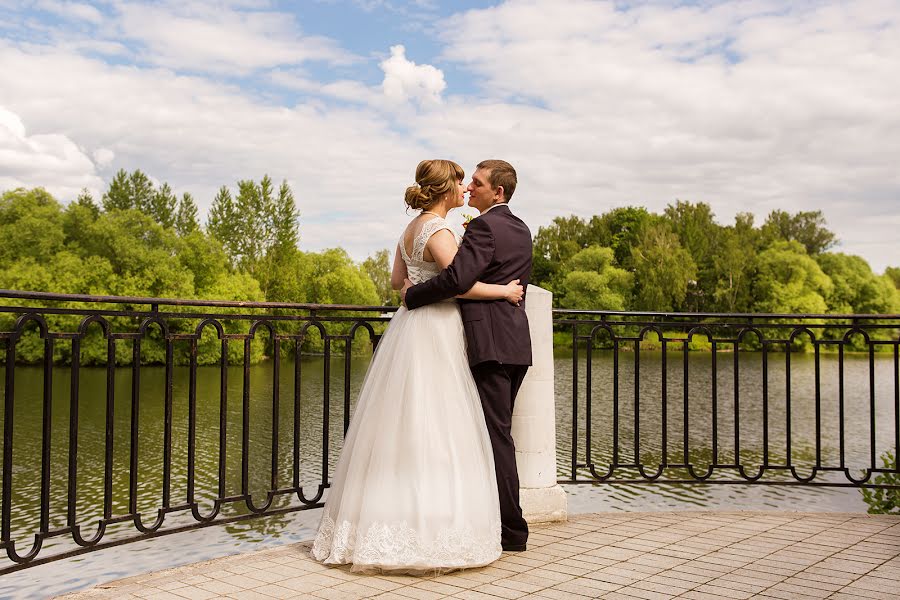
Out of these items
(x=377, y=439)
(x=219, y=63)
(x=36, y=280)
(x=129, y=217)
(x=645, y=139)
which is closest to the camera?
(x=377, y=439)

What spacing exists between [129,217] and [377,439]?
Result: 42614mm

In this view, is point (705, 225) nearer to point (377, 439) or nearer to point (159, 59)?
point (159, 59)

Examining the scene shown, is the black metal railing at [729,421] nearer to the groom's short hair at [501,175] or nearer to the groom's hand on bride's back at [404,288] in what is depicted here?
the groom's short hair at [501,175]

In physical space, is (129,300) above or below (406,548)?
above

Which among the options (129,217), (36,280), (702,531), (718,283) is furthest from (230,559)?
(718,283)

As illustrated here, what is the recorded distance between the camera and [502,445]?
4.14 metres

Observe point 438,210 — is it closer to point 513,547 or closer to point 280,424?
point 513,547

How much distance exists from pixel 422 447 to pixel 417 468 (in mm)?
103

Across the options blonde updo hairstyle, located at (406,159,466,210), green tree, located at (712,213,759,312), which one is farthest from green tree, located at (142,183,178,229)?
blonde updo hairstyle, located at (406,159,466,210)

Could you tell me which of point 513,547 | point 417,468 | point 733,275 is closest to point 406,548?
point 417,468

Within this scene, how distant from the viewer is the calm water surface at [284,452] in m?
10.7

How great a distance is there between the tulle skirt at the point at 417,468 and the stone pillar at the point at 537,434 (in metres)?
0.83

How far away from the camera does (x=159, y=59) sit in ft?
211

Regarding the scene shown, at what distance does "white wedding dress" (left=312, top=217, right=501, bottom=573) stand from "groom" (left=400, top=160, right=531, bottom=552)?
0.11 metres
